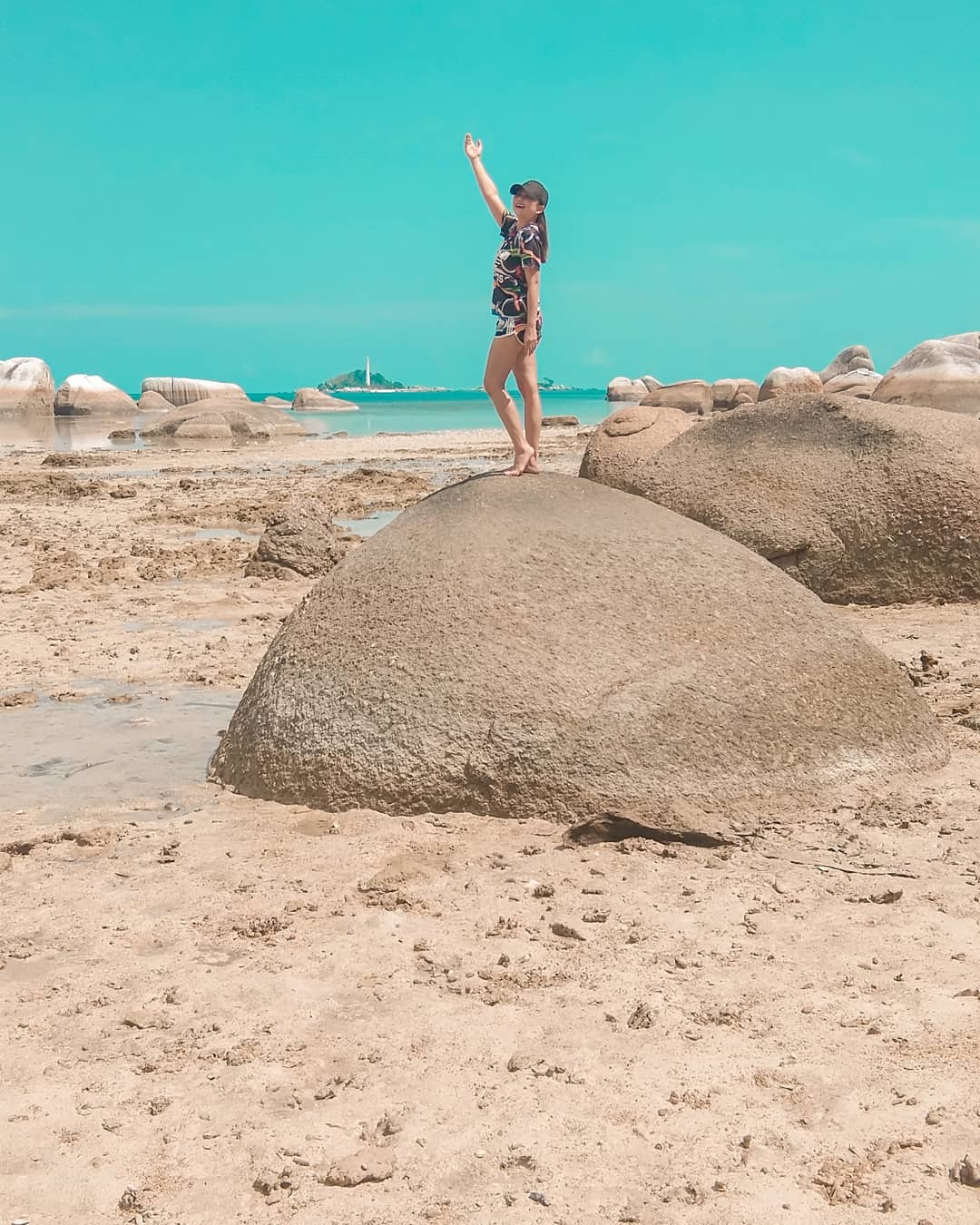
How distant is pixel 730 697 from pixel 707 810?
1.37 feet

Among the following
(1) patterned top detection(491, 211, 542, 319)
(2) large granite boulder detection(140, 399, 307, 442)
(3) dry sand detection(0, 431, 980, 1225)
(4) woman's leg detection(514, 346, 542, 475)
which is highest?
(2) large granite boulder detection(140, 399, 307, 442)

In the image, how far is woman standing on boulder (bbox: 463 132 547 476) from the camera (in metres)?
5.82

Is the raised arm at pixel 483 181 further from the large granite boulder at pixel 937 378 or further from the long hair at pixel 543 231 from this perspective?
the large granite boulder at pixel 937 378

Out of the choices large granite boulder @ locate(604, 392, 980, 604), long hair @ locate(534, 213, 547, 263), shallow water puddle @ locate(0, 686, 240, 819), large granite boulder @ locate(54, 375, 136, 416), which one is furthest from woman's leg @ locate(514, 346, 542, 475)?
large granite boulder @ locate(54, 375, 136, 416)

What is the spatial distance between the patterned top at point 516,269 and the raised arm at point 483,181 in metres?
0.29

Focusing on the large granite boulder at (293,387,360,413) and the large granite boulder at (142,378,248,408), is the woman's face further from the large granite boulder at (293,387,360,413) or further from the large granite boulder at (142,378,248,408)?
the large granite boulder at (293,387,360,413)

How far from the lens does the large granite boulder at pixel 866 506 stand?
793 cm

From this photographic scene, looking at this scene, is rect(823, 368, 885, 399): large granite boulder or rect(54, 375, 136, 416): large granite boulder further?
rect(54, 375, 136, 416): large granite boulder

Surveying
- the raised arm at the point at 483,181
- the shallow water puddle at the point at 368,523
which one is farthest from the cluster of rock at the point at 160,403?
the raised arm at the point at 483,181

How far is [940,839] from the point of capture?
411 centimetres

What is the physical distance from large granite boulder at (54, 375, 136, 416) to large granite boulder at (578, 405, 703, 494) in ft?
130

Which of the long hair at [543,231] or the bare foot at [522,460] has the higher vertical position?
the long hair at [543,231]

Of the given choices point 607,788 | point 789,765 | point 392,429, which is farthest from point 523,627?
point 392,429

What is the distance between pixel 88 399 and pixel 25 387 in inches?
95.9
